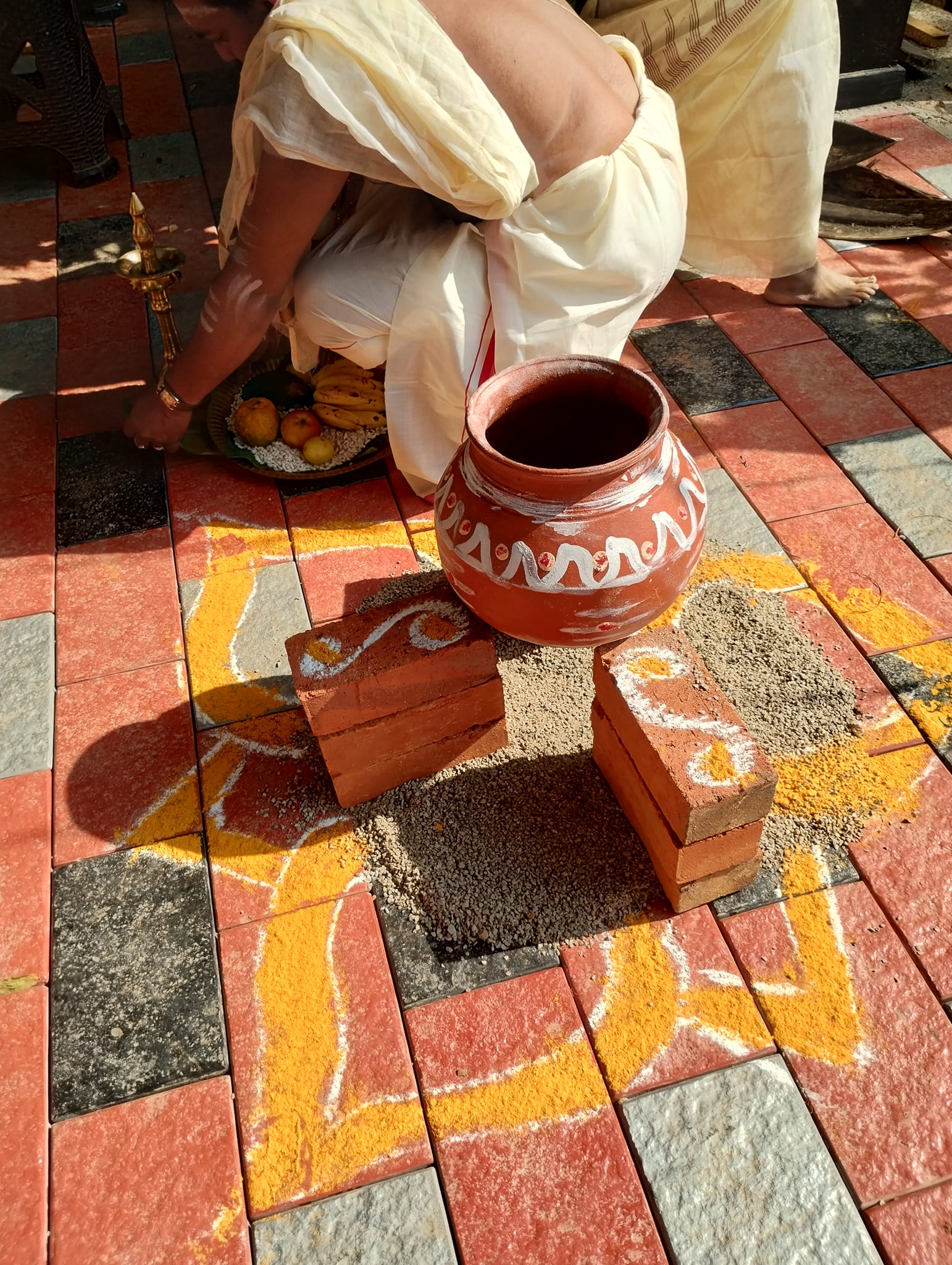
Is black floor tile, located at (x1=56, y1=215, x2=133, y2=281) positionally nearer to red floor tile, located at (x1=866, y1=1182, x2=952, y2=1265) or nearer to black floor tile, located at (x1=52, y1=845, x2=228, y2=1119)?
black floor tile, located at (x1=52, y1=845, x2=228, y2=1119)

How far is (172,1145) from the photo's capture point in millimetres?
1953

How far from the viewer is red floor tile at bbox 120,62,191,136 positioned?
18.6 feet

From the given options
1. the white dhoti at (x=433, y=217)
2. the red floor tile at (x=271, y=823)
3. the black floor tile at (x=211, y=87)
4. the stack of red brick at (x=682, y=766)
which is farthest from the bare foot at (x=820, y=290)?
the black floor tile at (x=211, y=87)

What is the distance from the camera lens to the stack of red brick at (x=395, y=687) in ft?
7.22

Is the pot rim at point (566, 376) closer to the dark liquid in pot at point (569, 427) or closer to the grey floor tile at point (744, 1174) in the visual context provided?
the dark liquid in pot at point (569, 427)

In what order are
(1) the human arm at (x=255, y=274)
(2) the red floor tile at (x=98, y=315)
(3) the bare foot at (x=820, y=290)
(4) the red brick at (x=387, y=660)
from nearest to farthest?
(4) the red brick at (x=387, y=660) < (1) the human arm at (x=255, y=274) < (3) the bare foot at (x=820, y=290) < (2) the red floor tile at (x=98, y=315)

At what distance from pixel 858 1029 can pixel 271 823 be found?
4.60ft

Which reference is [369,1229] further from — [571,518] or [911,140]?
[911,140]

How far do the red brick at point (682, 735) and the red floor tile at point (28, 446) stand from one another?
2.29 meters

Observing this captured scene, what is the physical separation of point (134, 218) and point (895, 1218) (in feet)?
10.4

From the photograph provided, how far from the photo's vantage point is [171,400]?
3.22m

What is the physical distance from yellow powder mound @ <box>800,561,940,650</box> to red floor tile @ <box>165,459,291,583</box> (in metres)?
1.66

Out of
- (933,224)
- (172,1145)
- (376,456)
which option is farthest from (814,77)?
(172,1145)

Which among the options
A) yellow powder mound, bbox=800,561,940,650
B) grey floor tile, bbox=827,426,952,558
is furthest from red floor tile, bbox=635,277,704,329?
yellow powder mound, bbox=800,561,940,650
